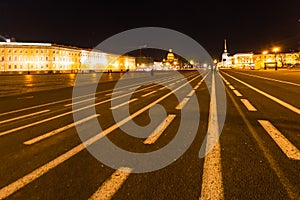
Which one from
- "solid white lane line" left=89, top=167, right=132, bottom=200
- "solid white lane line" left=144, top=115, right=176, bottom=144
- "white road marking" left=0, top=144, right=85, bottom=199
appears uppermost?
"solid white lane line" left=144, top=115, right=176, bottom=144

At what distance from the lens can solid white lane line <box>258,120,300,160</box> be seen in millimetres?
4883

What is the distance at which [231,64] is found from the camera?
196 metres

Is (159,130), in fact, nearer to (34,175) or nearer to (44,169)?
(44,169)

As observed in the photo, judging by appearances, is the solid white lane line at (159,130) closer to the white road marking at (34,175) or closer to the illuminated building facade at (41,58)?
the white road marking at (34,175)

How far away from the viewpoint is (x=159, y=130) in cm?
695

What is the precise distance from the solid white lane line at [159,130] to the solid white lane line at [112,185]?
1680 mm

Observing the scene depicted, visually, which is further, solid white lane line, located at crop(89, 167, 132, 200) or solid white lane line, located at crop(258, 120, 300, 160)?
solid white lane line, located at crop(258, 120, 300, 160)

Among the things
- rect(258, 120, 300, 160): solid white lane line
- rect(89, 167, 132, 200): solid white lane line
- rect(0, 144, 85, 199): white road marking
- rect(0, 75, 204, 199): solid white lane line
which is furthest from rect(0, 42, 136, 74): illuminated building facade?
rect(89, 167, 132, 200): solid white lane line

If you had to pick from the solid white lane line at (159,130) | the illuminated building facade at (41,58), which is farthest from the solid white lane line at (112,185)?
the illuminated building facade at (41,58)

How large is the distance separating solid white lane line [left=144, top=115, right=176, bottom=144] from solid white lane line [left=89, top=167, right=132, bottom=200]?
1680 millimetres

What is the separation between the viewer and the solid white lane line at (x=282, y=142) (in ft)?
16.0

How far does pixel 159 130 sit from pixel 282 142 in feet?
9.62

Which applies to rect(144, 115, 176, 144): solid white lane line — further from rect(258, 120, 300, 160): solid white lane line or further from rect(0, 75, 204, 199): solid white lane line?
rect(258, 120, 300, 160): solid white lane line

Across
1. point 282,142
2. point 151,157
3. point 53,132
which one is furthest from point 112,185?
point 282,142
